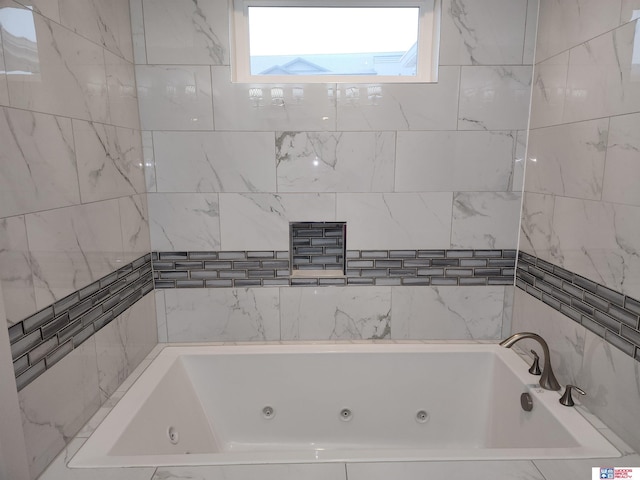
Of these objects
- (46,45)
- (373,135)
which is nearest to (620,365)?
(373,135)

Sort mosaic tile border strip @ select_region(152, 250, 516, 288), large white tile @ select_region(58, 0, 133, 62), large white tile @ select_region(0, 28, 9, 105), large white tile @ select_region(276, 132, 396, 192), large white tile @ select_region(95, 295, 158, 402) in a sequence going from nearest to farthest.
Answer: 1. large white tile @ select_region(0, 28, 9, 105)
2. large white tile @ select_region(58, 0, 133, 62)
3. large white tile @ select_region(95, 295, 158, 402)
4. large white tile @ select_region(276, 132, 396, 192)
5. mosaic tile border strip @ select_region(152, 250, 516, 288)

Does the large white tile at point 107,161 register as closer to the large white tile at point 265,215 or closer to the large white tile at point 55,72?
the large white tile at point 55,72

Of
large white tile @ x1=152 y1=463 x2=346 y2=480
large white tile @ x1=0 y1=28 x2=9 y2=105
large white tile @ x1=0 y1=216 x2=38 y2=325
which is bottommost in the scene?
large white tile @ x1=152 y1=463 x2=346 y2=480

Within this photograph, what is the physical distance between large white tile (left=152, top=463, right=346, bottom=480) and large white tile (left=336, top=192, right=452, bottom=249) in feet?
3.51

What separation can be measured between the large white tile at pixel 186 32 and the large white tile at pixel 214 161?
35 centimetres

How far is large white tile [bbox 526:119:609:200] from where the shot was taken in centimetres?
143

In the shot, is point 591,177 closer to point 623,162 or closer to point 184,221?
point 623,162

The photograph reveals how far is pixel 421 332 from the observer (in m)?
2.12

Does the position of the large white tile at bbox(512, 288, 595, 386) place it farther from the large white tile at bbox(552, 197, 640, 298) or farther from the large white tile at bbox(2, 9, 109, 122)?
the large white tile at bbox(2, 9, 109, 122)

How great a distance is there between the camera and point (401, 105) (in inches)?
75.4

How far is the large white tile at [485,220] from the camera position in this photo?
6.57ft

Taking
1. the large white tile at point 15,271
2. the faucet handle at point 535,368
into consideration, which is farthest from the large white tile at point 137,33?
the faucet handle at point 535,368

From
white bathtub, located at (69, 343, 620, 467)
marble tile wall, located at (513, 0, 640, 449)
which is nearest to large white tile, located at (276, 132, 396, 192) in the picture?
marble tile wall, located at (513, 0, 640, 449)

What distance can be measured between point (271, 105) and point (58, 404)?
147 cm
